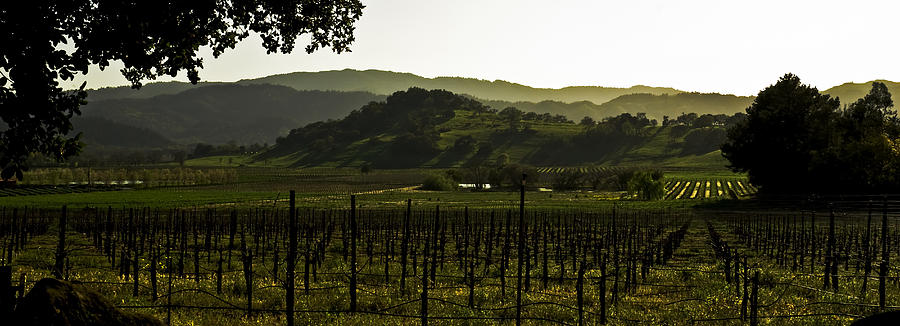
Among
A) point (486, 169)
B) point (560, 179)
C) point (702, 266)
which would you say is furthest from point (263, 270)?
point (486, 169)

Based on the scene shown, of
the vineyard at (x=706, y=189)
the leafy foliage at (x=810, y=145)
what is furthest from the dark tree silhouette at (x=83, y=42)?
the vineyard at (x=706, y=189)

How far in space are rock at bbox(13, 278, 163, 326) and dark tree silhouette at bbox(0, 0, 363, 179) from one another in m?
3.45

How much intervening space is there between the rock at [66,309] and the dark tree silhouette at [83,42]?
3452 millimetres

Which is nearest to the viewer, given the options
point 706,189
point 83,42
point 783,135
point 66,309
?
point 66,309

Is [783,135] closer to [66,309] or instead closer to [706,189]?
[706,189]

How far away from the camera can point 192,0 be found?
12.2 metres

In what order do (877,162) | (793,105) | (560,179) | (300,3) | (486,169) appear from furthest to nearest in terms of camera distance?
(486,169) → (560,179) → (793,105) → (877,162) → (300,3)

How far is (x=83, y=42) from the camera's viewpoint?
1130cm

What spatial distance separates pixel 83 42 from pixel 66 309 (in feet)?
19.1

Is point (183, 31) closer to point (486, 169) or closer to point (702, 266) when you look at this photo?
point (702, 266)

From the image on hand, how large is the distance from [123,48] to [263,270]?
46.5ft

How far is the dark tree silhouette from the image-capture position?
10312mm

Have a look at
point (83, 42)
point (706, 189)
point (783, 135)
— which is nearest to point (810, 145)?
point (783, 135)

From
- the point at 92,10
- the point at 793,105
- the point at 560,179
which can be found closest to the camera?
the point at 92,10
